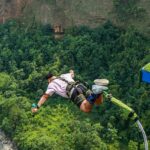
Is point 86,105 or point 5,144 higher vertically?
point 86,105

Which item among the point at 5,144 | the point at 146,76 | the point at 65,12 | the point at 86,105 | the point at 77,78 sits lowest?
the point at 5,144

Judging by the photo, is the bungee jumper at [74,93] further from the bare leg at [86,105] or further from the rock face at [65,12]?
the rock face at [65,12]

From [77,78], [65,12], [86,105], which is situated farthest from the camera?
[65,12]

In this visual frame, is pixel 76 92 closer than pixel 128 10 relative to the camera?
Yes

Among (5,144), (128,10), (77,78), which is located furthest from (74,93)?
(128,10)

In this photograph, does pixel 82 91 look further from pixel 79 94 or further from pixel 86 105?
pixel 86 105

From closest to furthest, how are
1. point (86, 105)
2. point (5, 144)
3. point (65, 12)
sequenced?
point (86, 105) → point (5, 144) → point (65, 12)

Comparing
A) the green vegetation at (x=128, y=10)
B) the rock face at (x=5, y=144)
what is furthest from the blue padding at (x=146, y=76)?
the green vegetation at (x=128, y=10)

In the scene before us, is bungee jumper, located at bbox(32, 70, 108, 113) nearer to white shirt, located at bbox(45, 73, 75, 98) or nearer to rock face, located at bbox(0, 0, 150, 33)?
white shirt, located at bbox(45, 73, 75, 98)
